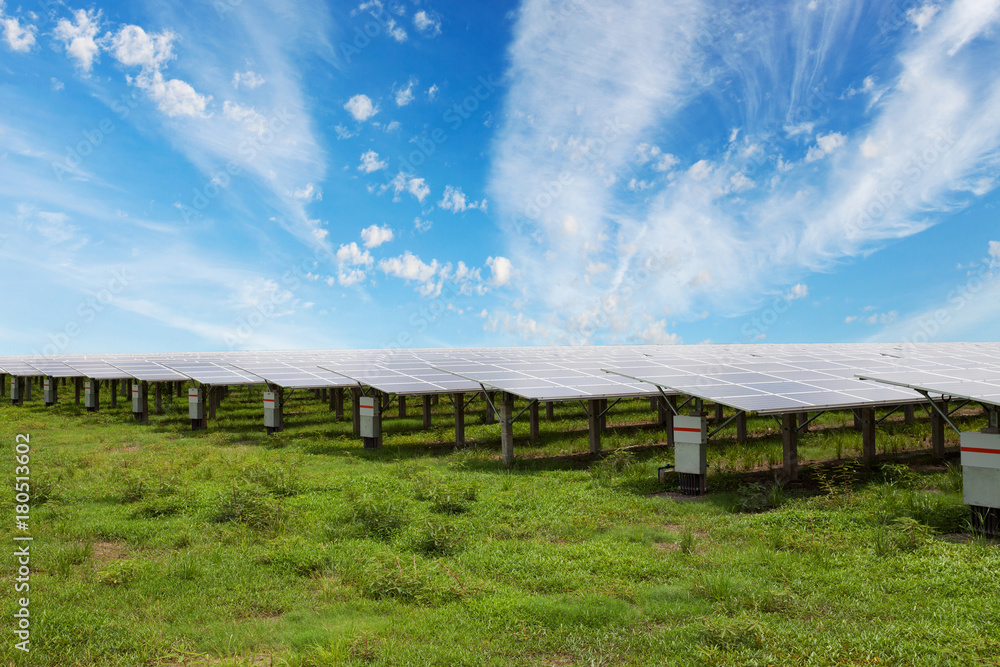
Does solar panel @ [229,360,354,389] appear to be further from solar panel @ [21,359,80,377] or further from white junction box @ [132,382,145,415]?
solar panel @ [21,359,80,377]

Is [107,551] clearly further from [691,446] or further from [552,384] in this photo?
[552,384]

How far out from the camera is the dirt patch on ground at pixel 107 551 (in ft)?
33.7

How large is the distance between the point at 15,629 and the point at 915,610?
10.0 m

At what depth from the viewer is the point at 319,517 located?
12.3 m

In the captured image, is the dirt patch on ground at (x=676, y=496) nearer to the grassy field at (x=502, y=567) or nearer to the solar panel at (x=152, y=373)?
the grassy field at (x=502, y=567)

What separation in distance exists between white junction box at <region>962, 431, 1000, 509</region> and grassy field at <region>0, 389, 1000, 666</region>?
0.69m

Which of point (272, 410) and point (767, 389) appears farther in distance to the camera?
point (272, 410)

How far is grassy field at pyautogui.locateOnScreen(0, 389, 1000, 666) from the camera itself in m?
6.91

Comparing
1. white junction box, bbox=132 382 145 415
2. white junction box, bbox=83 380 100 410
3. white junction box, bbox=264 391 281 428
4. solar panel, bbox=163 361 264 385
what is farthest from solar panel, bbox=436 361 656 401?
white junction box, bbox=83 380 100 410

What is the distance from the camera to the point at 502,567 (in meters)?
9.29

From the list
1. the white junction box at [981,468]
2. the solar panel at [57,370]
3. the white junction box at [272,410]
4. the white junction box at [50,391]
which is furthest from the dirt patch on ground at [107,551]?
the white junction box at [50,391]

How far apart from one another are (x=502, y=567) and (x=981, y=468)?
781cm

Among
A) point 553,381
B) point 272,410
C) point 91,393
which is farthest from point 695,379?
point 91,393

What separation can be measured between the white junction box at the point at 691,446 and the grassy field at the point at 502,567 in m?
0.74
